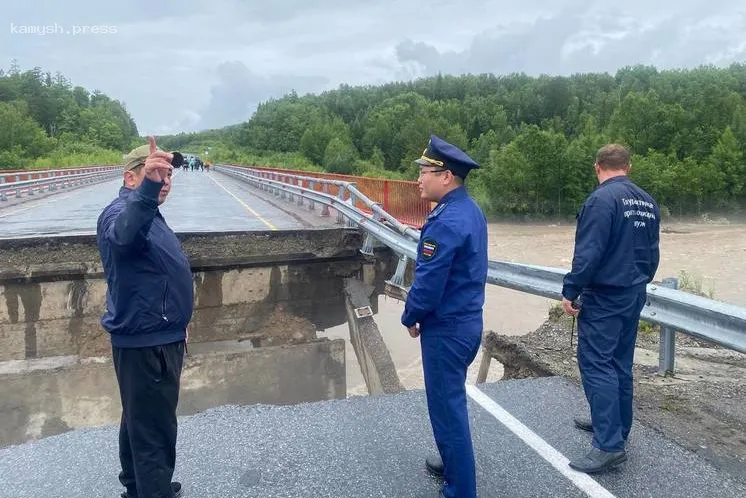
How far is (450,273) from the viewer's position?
307 cm

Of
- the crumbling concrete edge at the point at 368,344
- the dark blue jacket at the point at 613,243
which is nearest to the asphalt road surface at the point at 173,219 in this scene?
the crumbling concrete edge at the point at 368,344

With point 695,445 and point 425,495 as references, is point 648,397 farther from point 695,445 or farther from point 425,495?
point 425,495

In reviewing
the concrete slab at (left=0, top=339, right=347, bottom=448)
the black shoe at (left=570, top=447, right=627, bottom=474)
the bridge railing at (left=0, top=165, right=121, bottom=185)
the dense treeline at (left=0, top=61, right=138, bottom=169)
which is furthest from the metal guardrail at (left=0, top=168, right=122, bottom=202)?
the dense treeline at (left=0, top=61, right=138, bottom=169)

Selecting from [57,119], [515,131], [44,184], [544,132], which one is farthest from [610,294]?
[57,119]

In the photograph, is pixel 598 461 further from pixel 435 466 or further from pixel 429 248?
pixel 429 248

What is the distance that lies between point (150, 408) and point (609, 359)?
2613mm

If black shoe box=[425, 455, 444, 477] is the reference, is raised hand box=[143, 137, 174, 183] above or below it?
above

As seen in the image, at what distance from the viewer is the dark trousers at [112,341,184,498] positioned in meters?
2.87

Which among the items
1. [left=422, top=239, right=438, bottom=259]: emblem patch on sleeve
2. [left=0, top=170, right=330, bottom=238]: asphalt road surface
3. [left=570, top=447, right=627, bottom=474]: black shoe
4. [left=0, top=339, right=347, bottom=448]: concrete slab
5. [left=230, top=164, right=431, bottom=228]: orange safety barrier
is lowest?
[left=0, top=339, right=347, bottom=448]: concrete slab

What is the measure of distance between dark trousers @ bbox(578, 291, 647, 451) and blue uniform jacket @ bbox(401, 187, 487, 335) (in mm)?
855

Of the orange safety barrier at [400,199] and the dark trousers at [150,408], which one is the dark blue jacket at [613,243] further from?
the orange safety barrier at [400,199]

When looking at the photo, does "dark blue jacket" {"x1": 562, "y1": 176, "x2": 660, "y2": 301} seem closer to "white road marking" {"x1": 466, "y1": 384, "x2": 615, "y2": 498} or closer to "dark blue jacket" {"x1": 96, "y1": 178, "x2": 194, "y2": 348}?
"white road marking" {"x1": 466, "y1": 384, "x2": 615, "y2": 498}

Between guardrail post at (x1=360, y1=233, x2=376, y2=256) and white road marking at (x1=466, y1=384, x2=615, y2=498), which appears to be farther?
guardrail post at (x1=360, y1=233, x2=376, y2=256)

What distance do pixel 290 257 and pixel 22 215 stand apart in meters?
8.34
